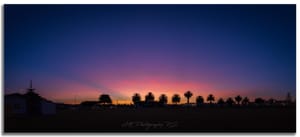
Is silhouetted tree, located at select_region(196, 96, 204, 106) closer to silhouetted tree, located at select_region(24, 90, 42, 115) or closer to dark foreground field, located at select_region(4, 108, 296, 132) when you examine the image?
dark foreground field, located at select_region(4, 108, 296, 132)

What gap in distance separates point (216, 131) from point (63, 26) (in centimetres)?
360

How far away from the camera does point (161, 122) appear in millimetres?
8875

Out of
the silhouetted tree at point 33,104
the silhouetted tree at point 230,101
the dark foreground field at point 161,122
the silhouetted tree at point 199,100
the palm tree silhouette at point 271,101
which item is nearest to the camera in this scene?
the dark foreground field at point 161,122

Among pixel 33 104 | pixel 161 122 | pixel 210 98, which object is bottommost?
pixel 161 122

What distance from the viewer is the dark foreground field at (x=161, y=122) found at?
337 inches

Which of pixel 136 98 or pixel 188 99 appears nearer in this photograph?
pixel 188 99

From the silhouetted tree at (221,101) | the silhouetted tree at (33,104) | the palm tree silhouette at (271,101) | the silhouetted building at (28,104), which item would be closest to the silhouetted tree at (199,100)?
the silhouetted tree at (221,101)

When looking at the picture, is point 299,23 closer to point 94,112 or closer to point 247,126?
point 247,126

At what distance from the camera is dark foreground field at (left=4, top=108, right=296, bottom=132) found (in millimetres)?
8555

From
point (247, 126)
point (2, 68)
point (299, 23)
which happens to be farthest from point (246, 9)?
point (2, 68)

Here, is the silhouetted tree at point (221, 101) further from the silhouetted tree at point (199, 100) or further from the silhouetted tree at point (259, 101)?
the silhouetted tree at point (259, 101)

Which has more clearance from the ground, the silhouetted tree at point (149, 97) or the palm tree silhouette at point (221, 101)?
the silhouetted tree at point (149, 97)

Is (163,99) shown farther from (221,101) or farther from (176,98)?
(221,101)

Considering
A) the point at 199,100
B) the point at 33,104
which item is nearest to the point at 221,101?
the point at 199,100
